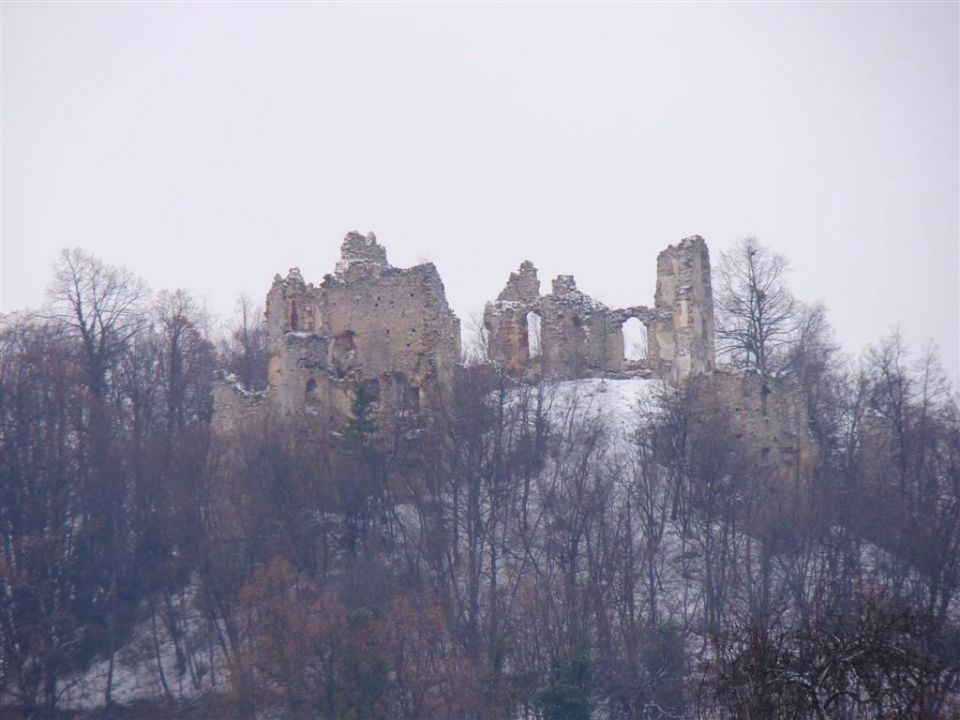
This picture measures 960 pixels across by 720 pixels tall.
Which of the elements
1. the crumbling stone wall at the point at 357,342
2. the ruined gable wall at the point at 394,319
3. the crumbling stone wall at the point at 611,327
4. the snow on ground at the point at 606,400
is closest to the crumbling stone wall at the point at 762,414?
the snow on ground at the point at 606,400

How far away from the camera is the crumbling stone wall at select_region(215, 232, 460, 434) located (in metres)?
35.6

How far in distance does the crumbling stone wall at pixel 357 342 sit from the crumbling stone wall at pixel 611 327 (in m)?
1.54

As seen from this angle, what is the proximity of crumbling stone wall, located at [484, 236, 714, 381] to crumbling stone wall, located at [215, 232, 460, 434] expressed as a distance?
5.04 feet

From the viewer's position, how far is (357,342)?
121 ft

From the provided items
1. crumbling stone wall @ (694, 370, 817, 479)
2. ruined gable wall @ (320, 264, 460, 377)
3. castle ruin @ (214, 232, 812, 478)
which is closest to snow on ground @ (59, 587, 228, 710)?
castle ruin @ (214, 232, 812, 478)

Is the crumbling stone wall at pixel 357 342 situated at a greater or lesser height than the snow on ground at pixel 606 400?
greater

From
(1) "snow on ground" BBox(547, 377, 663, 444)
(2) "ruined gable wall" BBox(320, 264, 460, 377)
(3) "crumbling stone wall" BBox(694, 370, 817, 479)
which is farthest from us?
(2) "ruined gable wall" BBox(320, 264, 460, 377)

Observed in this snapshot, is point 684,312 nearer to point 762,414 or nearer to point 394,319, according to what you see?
point 762,414

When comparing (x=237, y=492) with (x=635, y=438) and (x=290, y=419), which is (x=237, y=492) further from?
(x=635, y=438)

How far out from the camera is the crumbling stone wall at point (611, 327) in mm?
36812

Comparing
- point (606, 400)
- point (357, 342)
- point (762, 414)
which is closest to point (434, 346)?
point (357, 342)

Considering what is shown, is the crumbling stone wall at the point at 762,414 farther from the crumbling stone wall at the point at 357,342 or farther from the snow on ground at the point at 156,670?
the snow on ground at the point at 156,670

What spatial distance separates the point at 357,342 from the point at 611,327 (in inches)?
244

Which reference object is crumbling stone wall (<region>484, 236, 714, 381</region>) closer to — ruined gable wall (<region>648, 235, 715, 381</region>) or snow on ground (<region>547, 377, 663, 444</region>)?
ruined gable wall (<region>648, 235, 715, 381</region>)
